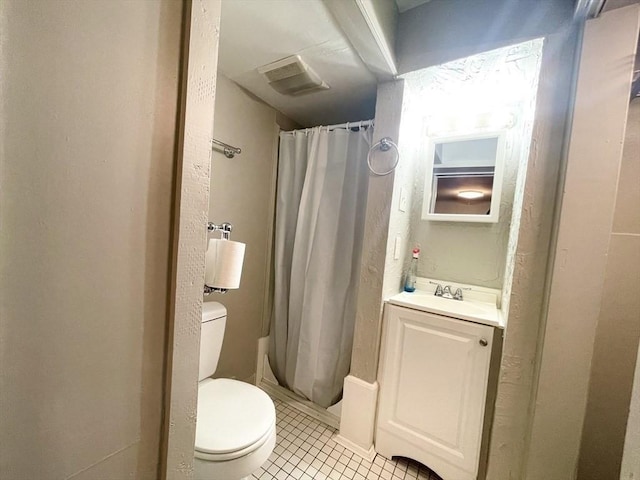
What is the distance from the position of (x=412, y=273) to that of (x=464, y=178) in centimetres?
65

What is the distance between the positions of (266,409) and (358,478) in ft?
2.02

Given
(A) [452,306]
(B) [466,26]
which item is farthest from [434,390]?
(B) [466,26]

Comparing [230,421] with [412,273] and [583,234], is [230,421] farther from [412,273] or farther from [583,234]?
[583,234]

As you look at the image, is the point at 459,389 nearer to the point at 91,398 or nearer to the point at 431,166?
the point at 431,166

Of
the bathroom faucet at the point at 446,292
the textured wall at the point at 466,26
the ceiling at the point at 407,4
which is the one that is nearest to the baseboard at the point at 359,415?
the bathroom faucet at the point at 446,292

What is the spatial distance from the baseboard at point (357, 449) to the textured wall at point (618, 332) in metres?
0.88

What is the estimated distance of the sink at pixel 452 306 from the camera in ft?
3.67

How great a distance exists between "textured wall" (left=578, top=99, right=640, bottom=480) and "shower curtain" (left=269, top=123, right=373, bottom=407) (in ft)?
3.37

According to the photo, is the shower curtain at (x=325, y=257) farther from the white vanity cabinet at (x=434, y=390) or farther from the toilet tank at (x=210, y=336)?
the toilet tank at (x=210, y=336)

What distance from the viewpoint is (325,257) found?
1.57m

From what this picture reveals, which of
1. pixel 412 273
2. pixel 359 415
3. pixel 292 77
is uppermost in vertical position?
pixel 292 77

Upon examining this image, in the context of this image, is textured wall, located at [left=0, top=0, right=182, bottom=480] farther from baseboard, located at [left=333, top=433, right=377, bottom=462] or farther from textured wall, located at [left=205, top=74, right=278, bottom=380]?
baseboard, located at [left=333, top=433, right=377, bottom=462]

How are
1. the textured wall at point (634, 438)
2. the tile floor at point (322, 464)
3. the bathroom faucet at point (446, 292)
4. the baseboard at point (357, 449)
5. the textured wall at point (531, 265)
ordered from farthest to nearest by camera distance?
the bathroom faucet at point (446, 292), the baseboard at point (357, 449), the tile floor at point (322, 464), the textured wall at point (531, 265), the textured wall at point (634, 438)

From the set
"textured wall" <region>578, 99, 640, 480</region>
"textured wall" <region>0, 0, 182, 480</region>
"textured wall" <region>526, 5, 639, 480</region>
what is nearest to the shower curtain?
"textured wall" <region>526, 5, 639, 480</region>
